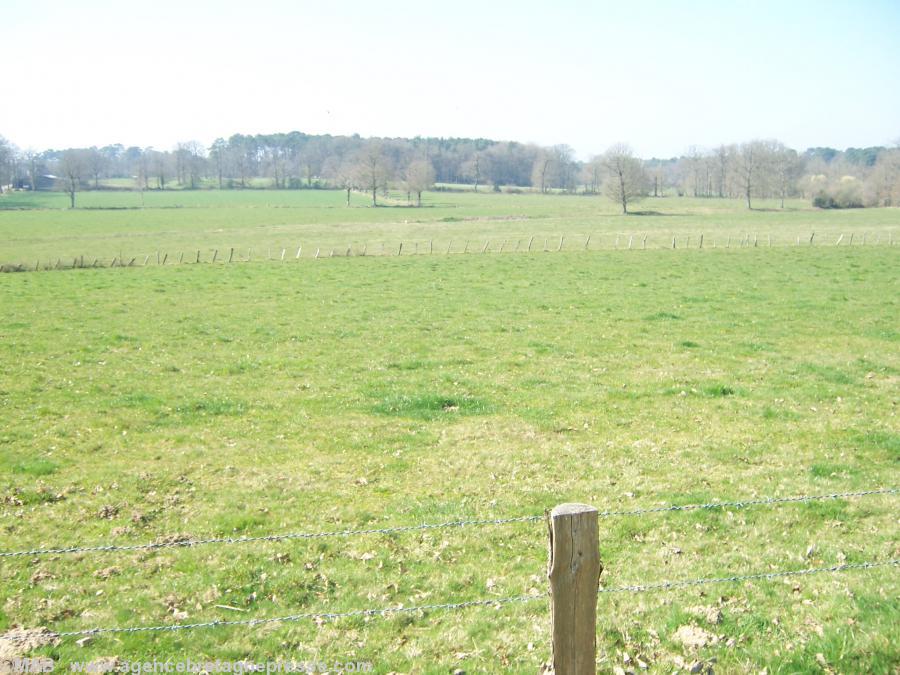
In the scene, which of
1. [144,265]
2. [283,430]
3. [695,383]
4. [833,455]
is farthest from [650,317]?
[144,265]

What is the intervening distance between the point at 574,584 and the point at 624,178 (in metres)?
118

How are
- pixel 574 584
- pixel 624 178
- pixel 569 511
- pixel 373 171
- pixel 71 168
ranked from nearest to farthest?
pixel 569 511
pixel 574 584
pixel 624 178
pixel 373 171
pixel 71 168

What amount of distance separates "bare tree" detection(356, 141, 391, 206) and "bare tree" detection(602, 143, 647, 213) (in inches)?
1680

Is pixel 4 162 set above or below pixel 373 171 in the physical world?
above

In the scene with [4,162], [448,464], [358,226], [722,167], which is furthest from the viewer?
[722,167]

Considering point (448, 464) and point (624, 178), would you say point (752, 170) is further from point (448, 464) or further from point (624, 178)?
point (448, 464)

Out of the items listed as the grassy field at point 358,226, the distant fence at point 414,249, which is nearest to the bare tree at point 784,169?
the grassy field at point 358,226

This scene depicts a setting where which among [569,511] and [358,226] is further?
[358,226]

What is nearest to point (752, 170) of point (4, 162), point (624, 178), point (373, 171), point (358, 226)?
point (624, 178)

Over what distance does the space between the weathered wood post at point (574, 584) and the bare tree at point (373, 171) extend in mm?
134204

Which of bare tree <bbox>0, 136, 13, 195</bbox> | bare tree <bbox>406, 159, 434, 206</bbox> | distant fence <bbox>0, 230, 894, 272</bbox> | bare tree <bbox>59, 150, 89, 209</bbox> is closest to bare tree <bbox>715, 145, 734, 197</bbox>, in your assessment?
bare tree <bbox>406, 159, 434, 206</bbox>

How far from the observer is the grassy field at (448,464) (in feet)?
24.6

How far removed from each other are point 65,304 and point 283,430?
2145cm

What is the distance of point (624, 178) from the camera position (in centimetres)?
11631
